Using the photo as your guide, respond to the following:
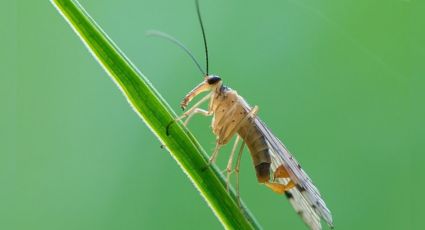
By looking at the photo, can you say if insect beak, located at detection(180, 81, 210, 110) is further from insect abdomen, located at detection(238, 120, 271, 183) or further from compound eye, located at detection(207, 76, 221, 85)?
insect abdomen, located at detection(238, 120, 271, 183)

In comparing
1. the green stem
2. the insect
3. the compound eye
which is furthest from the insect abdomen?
the green stem

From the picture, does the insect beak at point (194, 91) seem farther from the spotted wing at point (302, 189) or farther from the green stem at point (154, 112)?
the green stem at point (154, 112)

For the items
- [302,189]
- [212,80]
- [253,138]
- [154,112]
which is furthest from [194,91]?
[154,112]

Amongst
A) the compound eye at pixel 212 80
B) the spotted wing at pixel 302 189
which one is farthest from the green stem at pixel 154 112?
the compound eye at pixel 212 80

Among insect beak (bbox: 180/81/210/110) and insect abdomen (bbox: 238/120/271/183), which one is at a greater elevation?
insect beak (bbox: 180/81/210/110)

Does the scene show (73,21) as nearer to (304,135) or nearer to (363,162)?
(304,135)

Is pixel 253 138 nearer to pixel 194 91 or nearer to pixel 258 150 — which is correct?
pixel 258 150

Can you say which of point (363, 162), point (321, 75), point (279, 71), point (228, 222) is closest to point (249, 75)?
point (279, 71)
